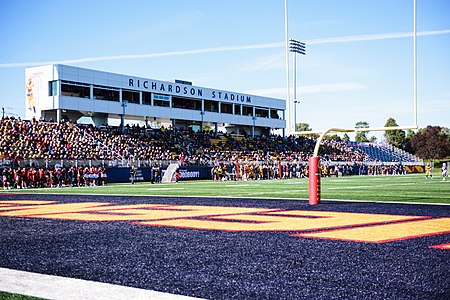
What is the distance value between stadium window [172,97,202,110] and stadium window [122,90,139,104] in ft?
16.5

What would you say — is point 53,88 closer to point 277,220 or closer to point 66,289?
point 277,220

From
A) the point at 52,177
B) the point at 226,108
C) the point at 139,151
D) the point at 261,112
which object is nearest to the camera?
the point at 52,177

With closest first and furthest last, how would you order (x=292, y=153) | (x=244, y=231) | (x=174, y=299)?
(x=174, y=299) < (x=244, y=231) < (x=292, y=153)

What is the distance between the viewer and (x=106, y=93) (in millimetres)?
46344

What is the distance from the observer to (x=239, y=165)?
41.8 metres

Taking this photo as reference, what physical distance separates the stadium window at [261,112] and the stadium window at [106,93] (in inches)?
842

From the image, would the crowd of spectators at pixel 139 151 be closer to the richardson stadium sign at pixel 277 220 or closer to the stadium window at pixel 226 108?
the stadium window at pixel 226 108

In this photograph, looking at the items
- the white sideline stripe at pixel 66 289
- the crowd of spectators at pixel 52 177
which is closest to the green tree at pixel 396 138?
the crowd of spectators at pixel 52 177

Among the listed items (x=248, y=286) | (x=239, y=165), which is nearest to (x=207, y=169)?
→ (x=239, y=165)

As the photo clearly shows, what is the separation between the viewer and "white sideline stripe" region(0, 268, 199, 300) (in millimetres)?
4141

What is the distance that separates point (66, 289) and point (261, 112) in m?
60.7

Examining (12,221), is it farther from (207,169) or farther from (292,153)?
(292,153)

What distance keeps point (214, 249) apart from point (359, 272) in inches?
77.5

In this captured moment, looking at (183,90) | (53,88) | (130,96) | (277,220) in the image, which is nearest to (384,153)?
(183,90)
